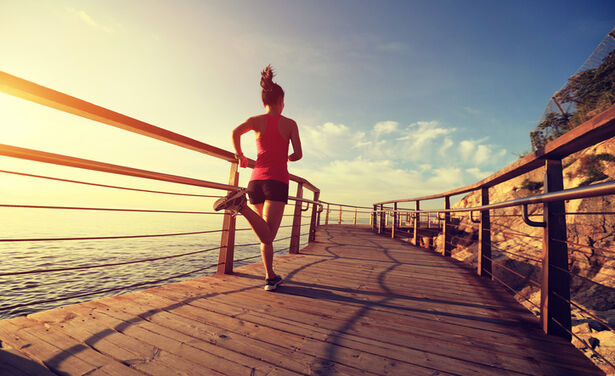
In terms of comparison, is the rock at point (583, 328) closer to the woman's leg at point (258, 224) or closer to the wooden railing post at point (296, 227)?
the wooden railing post at point (296, 227)

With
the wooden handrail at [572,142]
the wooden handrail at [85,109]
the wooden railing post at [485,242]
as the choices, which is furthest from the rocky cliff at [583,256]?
the wooden handrail at [85,109]

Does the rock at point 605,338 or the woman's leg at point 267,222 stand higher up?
the woman's leg at point 267,222

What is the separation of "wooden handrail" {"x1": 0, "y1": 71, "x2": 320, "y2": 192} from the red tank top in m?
0.64

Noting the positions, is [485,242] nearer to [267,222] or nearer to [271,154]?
[267,222]

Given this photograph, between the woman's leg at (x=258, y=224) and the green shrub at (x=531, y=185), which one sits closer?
the woman's leg at (x=258, y=224)

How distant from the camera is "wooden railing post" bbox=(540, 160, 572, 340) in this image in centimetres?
157

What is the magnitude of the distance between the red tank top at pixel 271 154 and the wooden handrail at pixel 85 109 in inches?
25.1

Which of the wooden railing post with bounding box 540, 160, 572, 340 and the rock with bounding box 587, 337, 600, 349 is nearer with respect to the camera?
the wooden railing post with bounding box 540, 160, 572, 340

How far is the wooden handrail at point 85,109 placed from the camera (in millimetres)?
1244

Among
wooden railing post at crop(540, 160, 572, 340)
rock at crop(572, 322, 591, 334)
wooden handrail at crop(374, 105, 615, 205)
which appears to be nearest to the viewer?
wooden handrail at crop(374, 105, 615, 205)

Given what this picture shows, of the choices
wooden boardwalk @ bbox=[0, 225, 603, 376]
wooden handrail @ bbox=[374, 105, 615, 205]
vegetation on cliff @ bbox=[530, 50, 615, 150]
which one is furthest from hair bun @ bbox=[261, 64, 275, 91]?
vegetation on cliff @ bbox=[530, 50, 615, 150]

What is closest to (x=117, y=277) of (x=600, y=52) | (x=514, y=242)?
(x=514, y=242)

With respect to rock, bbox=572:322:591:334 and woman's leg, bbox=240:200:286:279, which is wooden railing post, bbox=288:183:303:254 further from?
rock, bbox=572:322:591:334

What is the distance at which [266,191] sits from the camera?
215 centimetres
